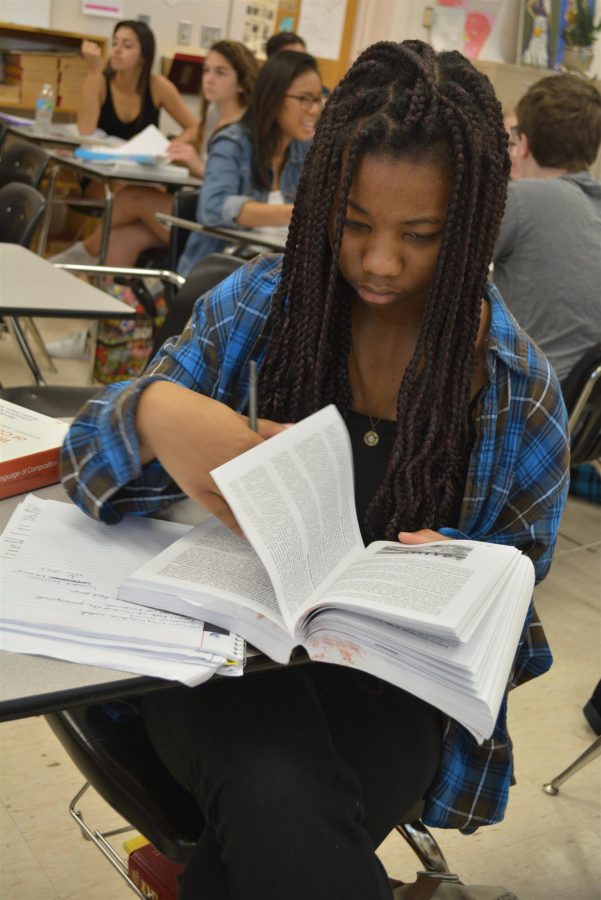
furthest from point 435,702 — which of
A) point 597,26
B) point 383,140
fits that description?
point 597,26

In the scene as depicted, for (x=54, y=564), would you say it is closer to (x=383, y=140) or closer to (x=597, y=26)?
(x=383, y=140)

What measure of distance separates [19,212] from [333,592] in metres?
2.29

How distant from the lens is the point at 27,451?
3.77 feet

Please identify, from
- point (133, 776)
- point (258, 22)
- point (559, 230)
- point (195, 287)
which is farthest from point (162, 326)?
point (258, 22)

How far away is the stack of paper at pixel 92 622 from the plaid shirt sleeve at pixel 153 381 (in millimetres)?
94

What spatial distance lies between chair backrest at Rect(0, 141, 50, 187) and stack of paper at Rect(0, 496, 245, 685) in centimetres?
259

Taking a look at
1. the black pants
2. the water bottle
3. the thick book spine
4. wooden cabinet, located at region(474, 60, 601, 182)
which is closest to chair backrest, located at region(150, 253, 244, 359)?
the thick book spine

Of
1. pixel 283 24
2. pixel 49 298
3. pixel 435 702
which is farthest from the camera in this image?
pixel 283 24

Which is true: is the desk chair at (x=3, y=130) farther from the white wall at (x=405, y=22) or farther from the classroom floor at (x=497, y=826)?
the classroom floor at (x=497, y=826)

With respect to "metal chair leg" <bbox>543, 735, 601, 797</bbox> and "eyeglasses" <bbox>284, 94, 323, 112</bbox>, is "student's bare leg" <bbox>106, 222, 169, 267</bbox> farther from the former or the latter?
"metal chair leg" <bbox>543, 735, 601, 797</bbox>

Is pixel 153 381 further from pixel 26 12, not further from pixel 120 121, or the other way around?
pixel 26 12

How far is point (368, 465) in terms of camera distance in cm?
119

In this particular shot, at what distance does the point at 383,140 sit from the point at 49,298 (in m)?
1.17

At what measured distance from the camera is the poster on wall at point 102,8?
6.20m
